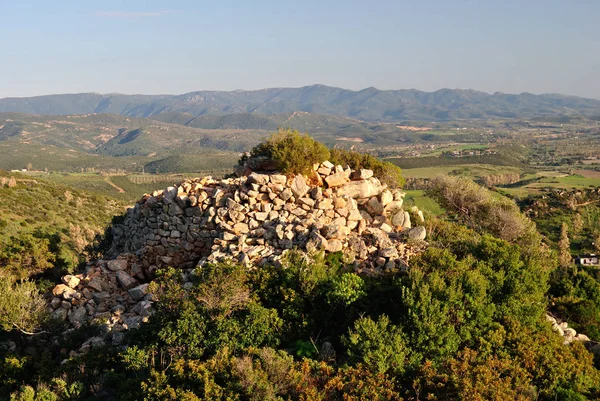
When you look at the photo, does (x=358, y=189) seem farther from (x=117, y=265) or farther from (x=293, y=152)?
(x=117, y=265)

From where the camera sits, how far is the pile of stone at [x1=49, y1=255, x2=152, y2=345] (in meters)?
13.2

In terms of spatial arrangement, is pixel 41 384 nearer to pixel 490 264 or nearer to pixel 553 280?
pixel 490 264

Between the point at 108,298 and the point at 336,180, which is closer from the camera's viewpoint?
the point at 108,298

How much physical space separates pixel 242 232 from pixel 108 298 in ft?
17.0

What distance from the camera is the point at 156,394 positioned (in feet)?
29.5

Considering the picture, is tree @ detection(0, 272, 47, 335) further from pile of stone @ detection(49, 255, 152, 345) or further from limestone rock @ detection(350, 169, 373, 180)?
limestone rock @ detection(350, 169, 373, 180)

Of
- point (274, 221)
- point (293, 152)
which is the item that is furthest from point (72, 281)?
point (293, 152)

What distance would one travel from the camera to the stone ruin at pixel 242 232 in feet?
44.7

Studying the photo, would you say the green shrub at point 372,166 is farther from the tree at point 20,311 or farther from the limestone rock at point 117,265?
the tree at point 20,311

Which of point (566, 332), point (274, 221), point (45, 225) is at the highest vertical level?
point (274, 221)

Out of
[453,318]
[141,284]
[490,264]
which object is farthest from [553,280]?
[141,284]

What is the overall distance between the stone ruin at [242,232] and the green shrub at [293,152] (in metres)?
0.39

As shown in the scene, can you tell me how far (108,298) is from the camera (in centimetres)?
1478

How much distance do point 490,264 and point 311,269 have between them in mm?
5496
